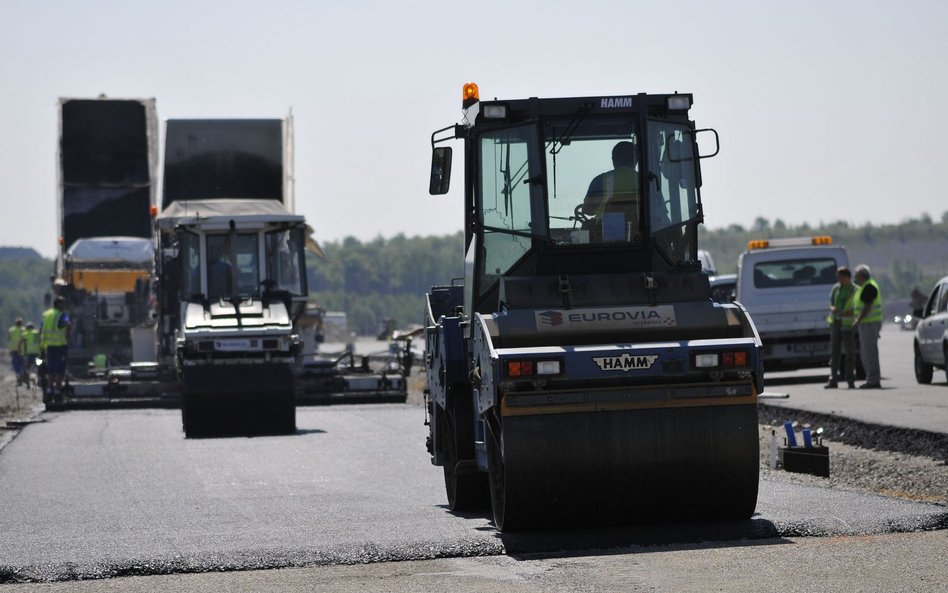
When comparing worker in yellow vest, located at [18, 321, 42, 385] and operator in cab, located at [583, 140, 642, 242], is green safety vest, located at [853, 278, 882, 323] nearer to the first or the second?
operator in cab, located at [583, 140, 642, 242]

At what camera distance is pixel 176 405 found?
2342 cm

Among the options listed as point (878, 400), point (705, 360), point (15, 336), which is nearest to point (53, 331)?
point (878, 400)

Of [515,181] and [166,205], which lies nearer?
[515,181]

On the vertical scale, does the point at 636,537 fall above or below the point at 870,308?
below

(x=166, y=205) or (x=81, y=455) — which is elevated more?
(x=166, y=205)

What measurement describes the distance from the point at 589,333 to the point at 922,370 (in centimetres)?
1421

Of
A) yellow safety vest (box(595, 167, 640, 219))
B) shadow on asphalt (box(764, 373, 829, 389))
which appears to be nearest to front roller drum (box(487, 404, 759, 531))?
yellow safety vest (box(595, 167, 640, 219))

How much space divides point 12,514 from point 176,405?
12337 millimetres

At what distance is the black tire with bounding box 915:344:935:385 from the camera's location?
22.2 meters

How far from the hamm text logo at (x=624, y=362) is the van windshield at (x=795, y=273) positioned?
15.7m

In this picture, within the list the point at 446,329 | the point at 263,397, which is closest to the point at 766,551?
the point at 446,329

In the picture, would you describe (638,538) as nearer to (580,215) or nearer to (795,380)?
(580,215)

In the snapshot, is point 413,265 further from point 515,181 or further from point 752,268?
point 515,181

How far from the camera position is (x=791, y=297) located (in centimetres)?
2412
